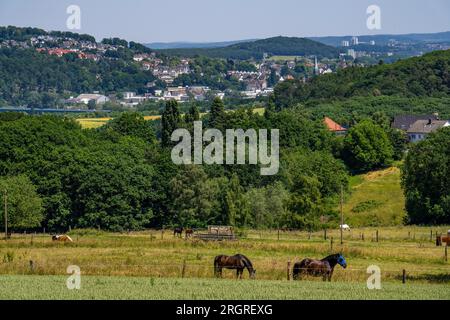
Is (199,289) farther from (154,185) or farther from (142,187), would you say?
(154,185)

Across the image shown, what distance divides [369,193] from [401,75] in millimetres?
89317

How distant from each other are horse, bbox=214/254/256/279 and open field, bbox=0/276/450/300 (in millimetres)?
2054

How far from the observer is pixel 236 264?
119ft

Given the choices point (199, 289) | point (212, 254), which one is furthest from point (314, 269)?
point (212, 254)

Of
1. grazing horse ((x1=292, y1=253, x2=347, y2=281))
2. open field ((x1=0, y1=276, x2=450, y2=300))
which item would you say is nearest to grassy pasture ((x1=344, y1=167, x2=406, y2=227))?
grazing horse ((x1=292, y1=253, x2=347, y2=281))

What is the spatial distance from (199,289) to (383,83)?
14085 centimetres

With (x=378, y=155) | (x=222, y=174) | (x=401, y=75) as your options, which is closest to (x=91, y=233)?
(x=222, y=174)

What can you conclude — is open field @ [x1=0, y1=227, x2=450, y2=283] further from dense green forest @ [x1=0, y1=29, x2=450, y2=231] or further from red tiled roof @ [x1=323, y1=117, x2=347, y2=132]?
red tiled roof @ [x1=323, y1=117, x2=347, y2=132]

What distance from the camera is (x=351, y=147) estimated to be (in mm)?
97188

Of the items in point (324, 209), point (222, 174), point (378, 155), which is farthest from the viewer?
point (378, 155)

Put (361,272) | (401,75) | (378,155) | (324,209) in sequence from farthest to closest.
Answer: (401,75), (378,155), (324,209), (361,272)

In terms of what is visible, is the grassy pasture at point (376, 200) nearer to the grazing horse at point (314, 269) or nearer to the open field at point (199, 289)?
the grazing horse at point (314, 269)

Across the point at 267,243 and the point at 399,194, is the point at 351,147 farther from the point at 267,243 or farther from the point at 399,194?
the point at 267,243

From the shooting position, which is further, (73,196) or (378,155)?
(378,155)
